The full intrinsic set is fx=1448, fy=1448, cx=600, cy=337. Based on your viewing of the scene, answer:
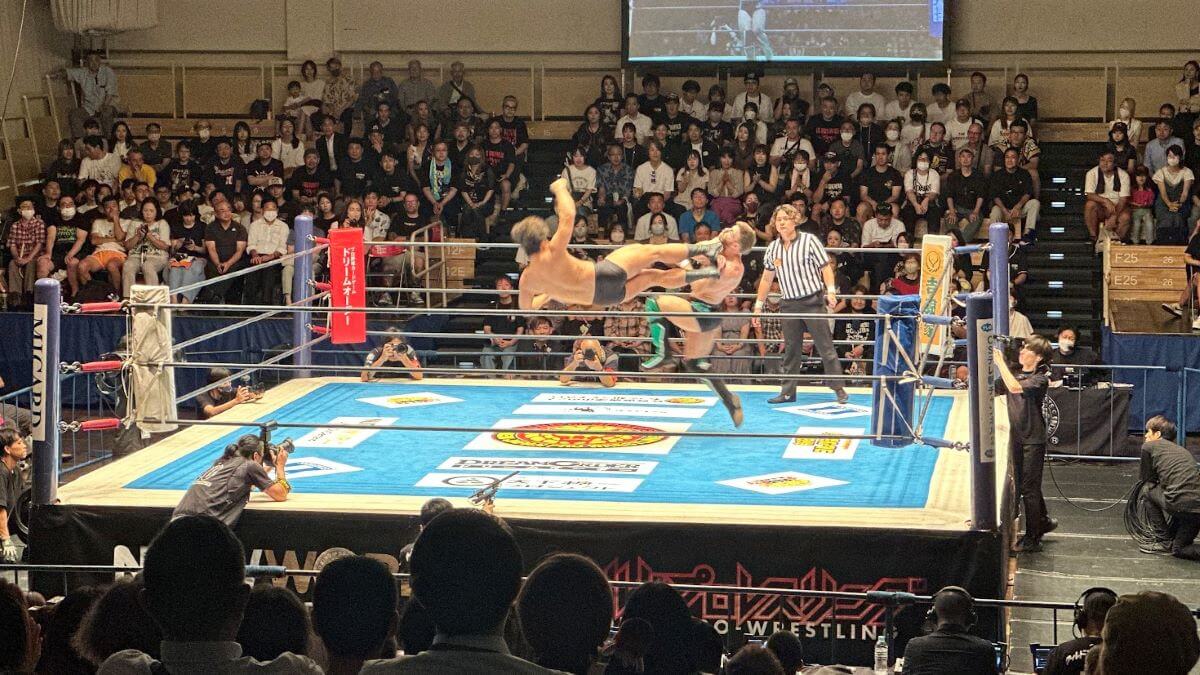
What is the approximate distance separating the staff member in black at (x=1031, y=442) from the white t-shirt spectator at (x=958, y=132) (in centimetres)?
584

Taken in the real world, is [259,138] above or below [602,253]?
above

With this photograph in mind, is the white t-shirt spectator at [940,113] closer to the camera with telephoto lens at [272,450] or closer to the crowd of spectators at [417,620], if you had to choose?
the camera with telephoto lens at [272,450]

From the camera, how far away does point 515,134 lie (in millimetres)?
15172

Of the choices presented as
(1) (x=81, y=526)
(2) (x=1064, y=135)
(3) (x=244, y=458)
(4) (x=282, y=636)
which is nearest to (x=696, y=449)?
(3) (x=244, y=458)

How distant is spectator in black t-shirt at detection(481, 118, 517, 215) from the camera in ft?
48.3

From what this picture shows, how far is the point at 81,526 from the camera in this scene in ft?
22.0

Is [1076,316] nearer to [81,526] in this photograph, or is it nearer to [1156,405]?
[1156,405]

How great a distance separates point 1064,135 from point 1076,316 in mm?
2888

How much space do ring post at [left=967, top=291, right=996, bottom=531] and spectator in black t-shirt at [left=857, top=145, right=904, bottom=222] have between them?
24.8 ft

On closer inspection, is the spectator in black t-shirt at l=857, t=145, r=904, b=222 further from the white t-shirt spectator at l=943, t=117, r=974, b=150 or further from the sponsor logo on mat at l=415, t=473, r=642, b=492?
the sponsor logo on mat at l=415, t=473, r=642, b=492

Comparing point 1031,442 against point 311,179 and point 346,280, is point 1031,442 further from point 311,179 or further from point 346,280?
point 311,179

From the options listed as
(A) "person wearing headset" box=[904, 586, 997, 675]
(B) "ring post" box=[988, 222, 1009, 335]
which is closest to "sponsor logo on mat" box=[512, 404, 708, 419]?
(B) "ring post" box=[988, 222, 1009, 335]

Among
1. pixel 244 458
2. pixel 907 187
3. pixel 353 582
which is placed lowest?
pixel 244 458

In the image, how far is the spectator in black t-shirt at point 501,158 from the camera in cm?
1473
